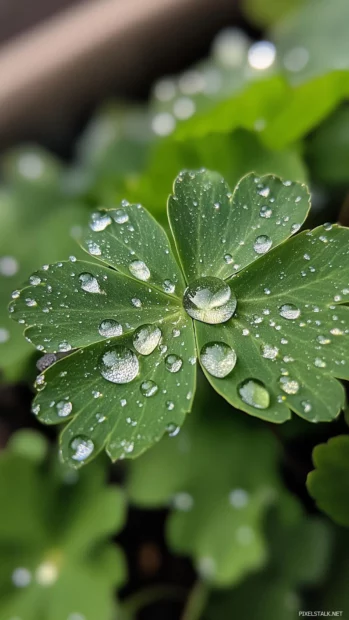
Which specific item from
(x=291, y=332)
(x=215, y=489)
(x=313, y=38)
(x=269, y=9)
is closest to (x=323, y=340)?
(x=291, y=332)

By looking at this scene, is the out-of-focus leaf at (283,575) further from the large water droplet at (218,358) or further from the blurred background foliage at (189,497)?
the large water droplet at (218,358)

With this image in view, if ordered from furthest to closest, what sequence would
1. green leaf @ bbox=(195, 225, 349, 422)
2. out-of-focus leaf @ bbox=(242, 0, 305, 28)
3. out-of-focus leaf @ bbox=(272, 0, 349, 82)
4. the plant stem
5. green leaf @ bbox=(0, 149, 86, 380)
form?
out-of-focus leaf @ bbox=(242, 0, 305, 28)
out-of-focus leaf @ bbox=(272, 0, 349, 82)
the plant stem
green leaf @ bbox=(0, 149, 86, 380)
green leaf @ bbox=(195, 225, 349, 422)

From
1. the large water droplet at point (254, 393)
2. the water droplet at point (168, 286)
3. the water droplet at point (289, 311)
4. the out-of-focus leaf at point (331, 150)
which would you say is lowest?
the out-of-focus leaf at point (331, 150)

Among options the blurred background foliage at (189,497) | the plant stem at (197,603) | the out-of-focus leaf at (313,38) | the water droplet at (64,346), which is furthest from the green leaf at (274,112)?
the plant stem at (197,603)

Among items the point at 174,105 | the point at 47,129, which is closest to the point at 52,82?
the point at 47,129

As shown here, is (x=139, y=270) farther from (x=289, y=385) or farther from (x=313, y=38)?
(x=313, y=38)

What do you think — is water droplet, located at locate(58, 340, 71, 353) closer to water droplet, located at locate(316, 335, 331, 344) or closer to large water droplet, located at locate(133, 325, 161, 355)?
large water droplet, located at locate(133, 325, 161, 355)

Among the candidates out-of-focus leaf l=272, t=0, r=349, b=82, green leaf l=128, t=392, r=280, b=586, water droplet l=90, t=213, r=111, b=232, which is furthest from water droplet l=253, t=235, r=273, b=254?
out-of-focus leaf l=272, t=0, r=349, b=82
